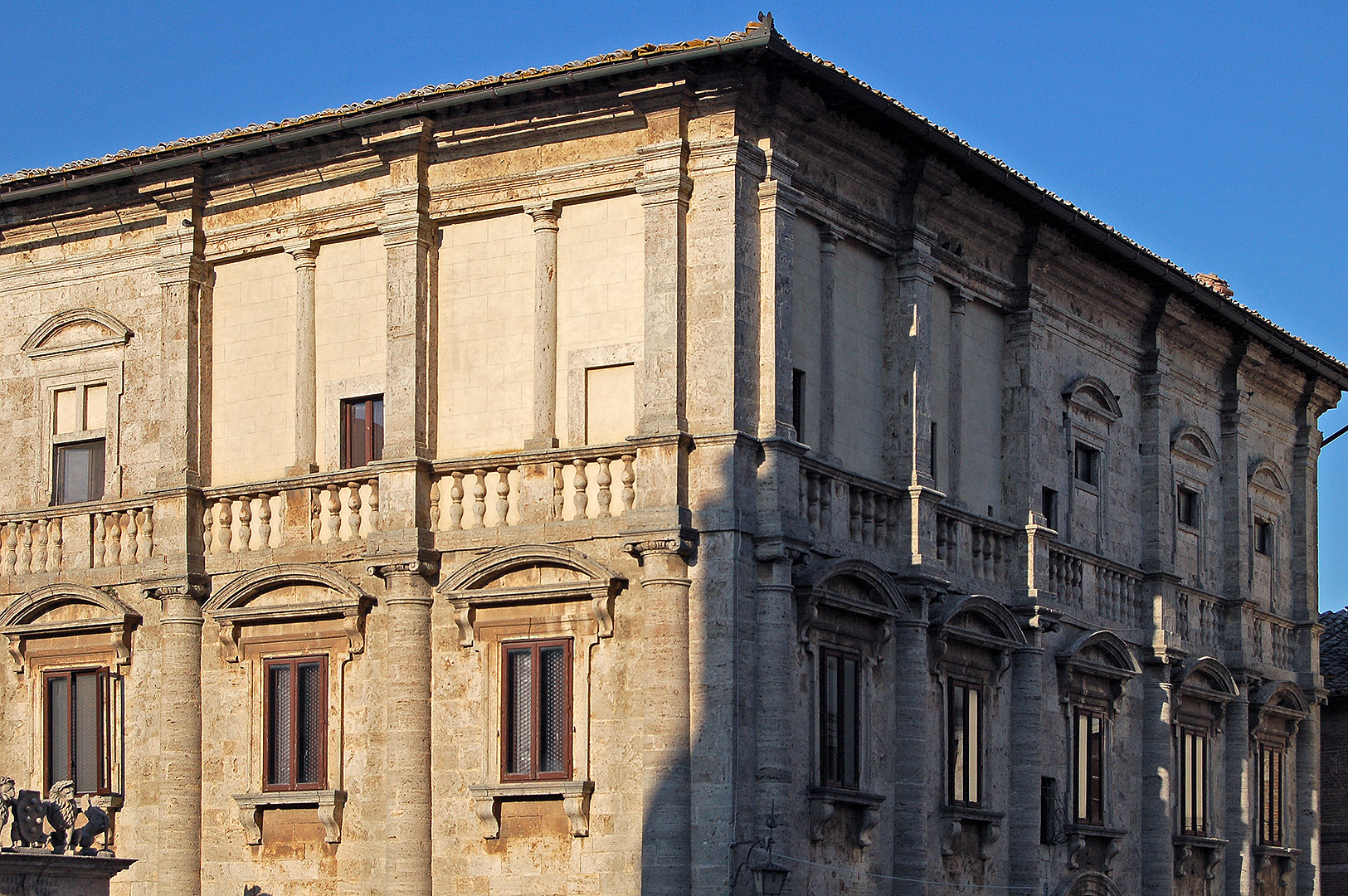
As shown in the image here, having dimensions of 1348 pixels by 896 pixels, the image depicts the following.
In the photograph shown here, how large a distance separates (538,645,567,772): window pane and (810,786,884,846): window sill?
2821mm

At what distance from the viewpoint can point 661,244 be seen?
25.8m

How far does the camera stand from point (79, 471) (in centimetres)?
3011

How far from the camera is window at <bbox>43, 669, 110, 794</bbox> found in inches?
1133

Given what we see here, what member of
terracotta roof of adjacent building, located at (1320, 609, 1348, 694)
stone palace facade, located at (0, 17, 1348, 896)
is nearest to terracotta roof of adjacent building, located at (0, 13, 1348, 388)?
stone palace facade, located at (0, 17, 1348, 896)

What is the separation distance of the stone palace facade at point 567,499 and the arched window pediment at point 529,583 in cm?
5

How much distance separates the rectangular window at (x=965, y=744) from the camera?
29.0 m

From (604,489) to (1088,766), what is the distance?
32.1ft

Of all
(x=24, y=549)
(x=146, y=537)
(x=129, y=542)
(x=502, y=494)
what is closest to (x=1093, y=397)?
(x=502, y=494)

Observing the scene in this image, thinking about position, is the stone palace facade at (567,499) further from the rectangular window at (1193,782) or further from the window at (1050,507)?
the rectangular window at (1193,782)

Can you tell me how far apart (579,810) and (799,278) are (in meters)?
6.60

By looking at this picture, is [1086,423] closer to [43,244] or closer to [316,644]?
[316,644]

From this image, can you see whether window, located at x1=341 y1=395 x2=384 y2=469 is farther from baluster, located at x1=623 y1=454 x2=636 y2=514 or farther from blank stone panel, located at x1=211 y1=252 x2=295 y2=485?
baluster, located at x1=623 y1=454 x2=636 y2=514

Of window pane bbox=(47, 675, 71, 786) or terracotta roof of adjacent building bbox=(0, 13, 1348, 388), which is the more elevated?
terracotta roof of adjacent building bbox=(0, 13, 1348, 388)

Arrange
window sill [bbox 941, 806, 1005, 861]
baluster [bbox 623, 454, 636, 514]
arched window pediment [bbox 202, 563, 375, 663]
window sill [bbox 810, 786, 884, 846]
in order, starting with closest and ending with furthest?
baluster [bbox 623, 454, 636, 514]
window sill [bbox 810, 786, 884, 846]
arched window pediment [bbox 202, 563, 375, 663]
window sill [bbox 941, 806, 1005, 861]
